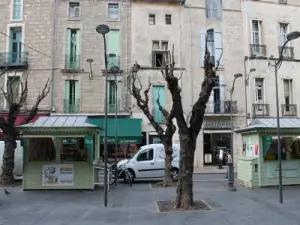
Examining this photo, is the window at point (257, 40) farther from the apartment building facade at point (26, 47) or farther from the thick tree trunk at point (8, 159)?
the thick tree trunk at point (8, 159)

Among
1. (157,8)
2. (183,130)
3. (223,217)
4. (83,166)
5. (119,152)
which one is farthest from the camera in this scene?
(157,8)

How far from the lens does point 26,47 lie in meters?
28.7

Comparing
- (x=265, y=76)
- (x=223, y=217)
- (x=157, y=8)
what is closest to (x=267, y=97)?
(x=265, y=76)

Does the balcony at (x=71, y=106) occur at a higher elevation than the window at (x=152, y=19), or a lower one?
lower

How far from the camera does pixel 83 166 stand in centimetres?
1566

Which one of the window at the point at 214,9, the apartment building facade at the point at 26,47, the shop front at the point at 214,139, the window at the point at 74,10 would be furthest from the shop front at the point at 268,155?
the window at the point at 74,10

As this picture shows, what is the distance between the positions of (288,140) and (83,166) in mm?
8795

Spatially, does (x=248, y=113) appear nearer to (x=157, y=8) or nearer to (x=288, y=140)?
(x=157, y=8)

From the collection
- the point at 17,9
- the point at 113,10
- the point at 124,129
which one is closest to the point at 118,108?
→ the point at 124,129

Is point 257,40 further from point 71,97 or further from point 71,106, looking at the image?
point 71,106

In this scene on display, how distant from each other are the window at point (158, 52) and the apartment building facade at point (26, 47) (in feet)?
25.5

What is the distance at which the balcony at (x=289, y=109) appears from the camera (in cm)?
3038

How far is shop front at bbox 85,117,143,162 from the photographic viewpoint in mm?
26945

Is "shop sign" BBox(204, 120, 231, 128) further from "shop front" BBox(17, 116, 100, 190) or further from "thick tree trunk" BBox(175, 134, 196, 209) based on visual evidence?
"thick tree trunk" BBox(175, 134, 196, 209)
